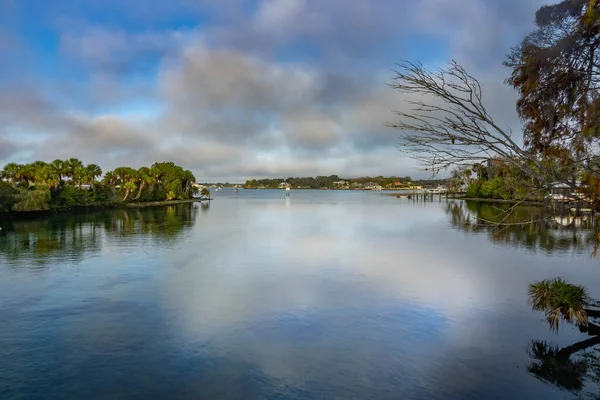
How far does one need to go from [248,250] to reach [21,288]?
49.1ft

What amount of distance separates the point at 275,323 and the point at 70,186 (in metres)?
67.4

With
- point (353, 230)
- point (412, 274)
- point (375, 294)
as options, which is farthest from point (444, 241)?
point (375, 294)

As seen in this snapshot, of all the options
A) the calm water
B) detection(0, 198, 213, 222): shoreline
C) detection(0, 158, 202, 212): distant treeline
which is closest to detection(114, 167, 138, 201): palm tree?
detection(0, 158, 202, 212): distant treeline

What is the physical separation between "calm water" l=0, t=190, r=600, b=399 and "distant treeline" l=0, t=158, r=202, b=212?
30336 mm

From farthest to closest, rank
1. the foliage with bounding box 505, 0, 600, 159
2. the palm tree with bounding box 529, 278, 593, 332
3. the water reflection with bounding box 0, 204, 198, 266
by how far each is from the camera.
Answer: the water reflection with bounding box 0, 204, 198, 266 → the palm tree with bounding box 529, 278, 593, 332 → the foliage with bounding box 505, 0, 600, 159

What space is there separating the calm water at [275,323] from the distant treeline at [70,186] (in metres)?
30.3

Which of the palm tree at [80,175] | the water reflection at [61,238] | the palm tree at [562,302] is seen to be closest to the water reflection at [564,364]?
the palm tree at [562,302]

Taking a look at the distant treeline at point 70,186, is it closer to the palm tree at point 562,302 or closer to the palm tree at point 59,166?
the palm tree at point 59,166

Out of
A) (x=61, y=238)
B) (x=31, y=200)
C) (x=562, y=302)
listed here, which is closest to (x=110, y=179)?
(x=31, y=200)

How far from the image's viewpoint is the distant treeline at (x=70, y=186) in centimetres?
5675

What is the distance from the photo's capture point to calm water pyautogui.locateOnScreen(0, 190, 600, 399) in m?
10.2

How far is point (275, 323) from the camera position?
47.9ft

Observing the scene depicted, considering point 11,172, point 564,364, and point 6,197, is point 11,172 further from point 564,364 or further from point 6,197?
point 564,364

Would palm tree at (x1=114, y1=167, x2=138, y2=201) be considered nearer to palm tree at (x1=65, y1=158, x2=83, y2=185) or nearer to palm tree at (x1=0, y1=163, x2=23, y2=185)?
palm tree at (x1=65, y1=158, x2=83, y2=185)
